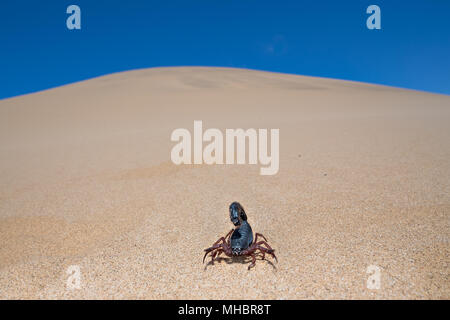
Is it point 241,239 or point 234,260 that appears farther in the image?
point 234,260

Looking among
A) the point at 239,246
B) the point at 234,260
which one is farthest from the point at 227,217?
the point at 239,246

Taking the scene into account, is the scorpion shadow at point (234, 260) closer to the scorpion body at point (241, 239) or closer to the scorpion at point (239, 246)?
the scorpion at point (239, 246)

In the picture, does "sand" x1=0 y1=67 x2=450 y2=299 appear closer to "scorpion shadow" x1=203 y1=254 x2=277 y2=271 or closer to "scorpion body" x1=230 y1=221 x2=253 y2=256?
"scorpion shadow" x1=203 y1=254 x2=277 y2=271

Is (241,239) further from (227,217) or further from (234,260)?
(227,217)

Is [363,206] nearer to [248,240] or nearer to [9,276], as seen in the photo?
[248,240]

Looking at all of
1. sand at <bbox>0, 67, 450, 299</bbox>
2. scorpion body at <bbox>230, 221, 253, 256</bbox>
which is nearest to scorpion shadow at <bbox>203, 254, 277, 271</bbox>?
sand at <bbox>0, 67, 450, 299</bbox>

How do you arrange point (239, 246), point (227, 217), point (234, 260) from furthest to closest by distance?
1. point (227, 217)
2. point (234, 260)
3. point (239, 246)
